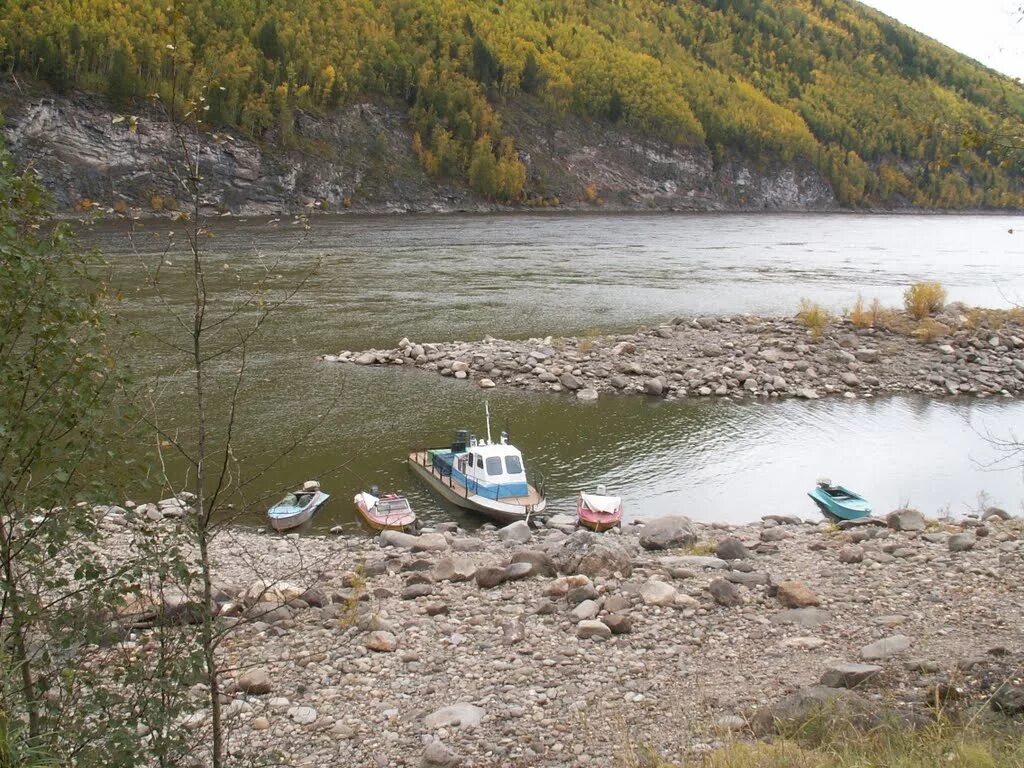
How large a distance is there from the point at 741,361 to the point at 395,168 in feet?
256

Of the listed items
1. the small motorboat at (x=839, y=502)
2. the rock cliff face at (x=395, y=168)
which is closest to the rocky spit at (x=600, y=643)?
the small motorboat at (x=839, y=502)

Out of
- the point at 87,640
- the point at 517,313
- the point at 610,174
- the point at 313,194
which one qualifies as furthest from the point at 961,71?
the point at 87,640

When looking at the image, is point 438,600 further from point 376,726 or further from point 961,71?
point 961,71

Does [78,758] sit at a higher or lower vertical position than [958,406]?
higher

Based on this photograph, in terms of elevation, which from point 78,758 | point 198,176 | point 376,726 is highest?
point 198,176

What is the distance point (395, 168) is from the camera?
98812mm

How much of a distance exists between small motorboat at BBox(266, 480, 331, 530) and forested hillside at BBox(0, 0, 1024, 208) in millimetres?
51983

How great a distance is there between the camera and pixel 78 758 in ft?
14.0

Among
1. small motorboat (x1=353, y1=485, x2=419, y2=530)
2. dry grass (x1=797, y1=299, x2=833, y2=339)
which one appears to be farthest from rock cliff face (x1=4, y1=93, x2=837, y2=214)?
small motorboat (x1=353, y1=485, x2=419, y2=530)

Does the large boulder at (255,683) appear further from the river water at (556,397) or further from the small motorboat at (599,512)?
the small motorboat at (599,512)

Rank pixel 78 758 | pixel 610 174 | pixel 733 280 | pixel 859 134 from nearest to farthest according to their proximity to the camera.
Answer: pixel 78 758, pixel 733 280, pixel 610 174, pixel 859 134

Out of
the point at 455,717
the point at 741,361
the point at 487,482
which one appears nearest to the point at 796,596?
the point at 455,717

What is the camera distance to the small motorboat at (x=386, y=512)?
52.2ft

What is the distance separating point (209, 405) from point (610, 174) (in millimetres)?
104885
